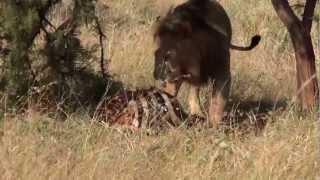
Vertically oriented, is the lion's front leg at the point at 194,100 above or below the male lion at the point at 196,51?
below

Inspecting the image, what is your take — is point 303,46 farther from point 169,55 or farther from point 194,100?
point 169,55

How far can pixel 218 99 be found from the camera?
6.59 metres

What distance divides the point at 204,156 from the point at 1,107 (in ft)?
4.94

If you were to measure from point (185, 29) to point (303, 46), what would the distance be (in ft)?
3.66

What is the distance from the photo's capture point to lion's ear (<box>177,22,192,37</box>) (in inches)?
247

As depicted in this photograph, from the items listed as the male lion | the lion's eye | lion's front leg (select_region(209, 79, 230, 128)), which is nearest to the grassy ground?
lion's front leg (select_region(209, 79, 230, 128))

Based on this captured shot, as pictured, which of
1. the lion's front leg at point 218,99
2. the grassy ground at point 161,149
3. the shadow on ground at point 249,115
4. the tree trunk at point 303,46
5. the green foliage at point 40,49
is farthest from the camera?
the tree trunk at point 303,46

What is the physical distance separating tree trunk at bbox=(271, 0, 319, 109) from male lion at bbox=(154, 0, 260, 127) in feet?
1.73

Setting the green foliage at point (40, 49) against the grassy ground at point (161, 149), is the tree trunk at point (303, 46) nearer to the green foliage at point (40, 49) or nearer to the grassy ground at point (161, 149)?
the grassy ground at point (161, 149)

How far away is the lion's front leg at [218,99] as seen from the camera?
254 inches

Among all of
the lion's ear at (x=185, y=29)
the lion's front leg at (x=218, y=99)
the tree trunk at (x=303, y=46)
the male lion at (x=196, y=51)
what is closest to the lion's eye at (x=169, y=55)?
the male lion at (x=196, y=51)

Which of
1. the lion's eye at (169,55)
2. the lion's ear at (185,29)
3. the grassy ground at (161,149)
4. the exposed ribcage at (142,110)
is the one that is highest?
the lion's ear at (185,29)

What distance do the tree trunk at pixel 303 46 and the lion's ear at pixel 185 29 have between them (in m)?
0.92

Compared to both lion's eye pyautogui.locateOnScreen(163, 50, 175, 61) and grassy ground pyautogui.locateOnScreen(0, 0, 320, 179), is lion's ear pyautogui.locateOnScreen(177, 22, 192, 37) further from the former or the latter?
grassy ground pyautogui.locateOnScreen(0, 0, 320, 179)
